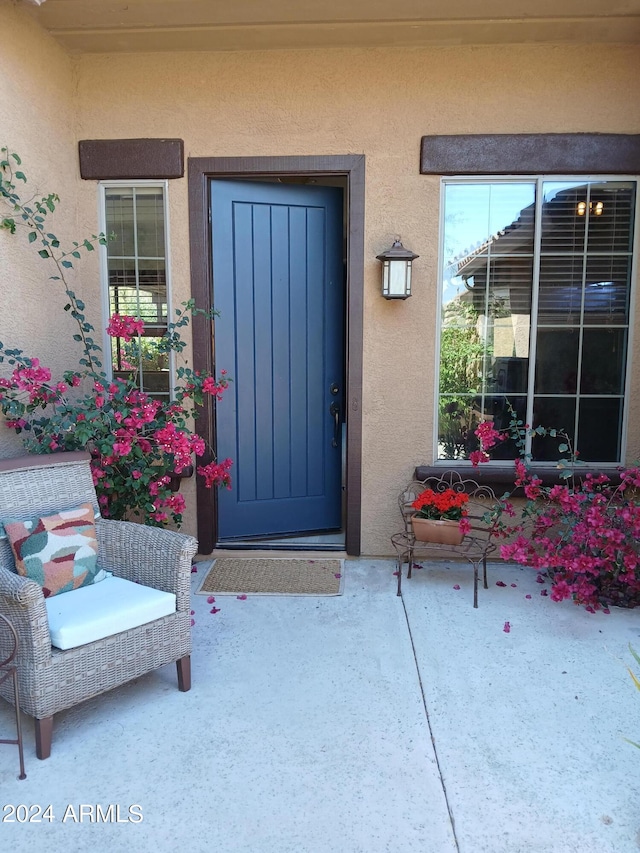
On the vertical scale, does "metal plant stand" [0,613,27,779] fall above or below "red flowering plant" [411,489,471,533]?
below

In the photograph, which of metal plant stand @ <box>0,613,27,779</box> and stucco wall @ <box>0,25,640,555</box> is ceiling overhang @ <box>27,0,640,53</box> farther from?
metal plant stand @ <box>0,613,27,779</box>

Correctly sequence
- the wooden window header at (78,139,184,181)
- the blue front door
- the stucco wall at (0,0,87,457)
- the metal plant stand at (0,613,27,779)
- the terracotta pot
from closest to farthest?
the metal plant stand at (0,613,27,779)
the stucco wall at (0,0,87,457)
the terracotta pot
the wooden window header at (78,139,184,181)
the blue front door

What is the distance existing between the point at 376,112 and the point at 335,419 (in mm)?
1916

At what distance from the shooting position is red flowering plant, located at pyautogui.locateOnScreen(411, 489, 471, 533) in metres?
3.23

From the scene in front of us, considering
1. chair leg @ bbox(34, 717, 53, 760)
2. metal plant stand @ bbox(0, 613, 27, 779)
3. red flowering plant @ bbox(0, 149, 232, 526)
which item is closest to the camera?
metal plant stand @ bbox(0, 613, 27, 779)

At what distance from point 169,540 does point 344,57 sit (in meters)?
2.89

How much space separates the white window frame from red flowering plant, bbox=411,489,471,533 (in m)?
1.64

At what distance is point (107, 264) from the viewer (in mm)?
3605

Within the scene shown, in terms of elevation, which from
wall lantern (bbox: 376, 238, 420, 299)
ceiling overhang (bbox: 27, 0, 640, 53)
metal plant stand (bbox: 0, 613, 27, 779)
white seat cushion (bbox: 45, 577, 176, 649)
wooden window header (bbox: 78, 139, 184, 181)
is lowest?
metal plant stand (bbox: 0, 613, 27, 779)

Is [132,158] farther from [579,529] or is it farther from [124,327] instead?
[579,529]

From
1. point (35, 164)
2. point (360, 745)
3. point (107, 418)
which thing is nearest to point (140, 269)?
point (35, 164)

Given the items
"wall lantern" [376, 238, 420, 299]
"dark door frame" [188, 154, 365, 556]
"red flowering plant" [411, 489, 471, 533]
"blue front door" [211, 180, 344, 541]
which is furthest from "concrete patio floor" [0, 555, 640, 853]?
"wall lantern" [376, 238, 420, 299]

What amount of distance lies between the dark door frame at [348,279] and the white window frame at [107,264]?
15 centimetres

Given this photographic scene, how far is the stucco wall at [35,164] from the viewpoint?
2891mm
